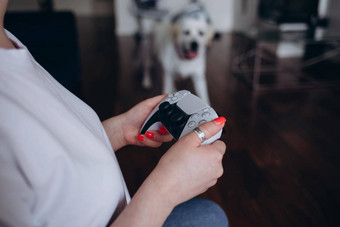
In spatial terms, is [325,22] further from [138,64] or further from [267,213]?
[267,213]

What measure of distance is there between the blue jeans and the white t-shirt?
181 millimetres

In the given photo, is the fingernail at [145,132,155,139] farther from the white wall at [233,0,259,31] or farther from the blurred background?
the white wall at [233,0,259,31]

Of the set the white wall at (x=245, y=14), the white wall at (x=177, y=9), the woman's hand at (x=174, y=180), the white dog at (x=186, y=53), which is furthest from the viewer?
the white wall at (x=177, y=9)

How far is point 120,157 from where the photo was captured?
156 cm

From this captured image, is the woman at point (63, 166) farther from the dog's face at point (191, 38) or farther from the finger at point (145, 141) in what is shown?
the dog's face at point (191, 38)

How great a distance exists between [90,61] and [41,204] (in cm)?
332

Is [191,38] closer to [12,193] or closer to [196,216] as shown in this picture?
[196,216]

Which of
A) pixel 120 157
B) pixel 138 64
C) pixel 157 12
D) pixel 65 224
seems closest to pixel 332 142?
pixel 120 157

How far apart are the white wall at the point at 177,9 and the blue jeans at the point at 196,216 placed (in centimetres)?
508

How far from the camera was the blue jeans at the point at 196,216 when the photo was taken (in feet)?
1.76

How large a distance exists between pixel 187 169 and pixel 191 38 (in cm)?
196

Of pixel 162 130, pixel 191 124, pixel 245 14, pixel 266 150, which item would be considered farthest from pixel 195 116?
pixel 245 14

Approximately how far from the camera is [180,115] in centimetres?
53

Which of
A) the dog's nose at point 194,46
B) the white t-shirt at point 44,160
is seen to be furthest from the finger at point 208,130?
the dog's nose at point 194,46
